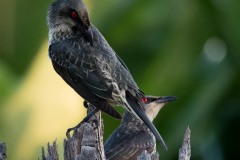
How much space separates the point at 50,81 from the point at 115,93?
249cm

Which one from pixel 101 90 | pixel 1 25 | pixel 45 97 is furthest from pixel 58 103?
pixel 101 90

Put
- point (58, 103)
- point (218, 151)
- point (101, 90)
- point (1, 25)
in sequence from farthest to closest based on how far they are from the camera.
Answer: point (218, 151) < point (1, 25) < point (58, 103) < point (101, 90)

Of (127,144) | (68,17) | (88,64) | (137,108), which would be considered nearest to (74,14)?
(68,17)

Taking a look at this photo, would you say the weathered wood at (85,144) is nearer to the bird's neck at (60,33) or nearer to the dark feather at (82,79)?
the dark feather at (82,79)

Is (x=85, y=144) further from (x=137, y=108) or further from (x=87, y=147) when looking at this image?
(x=137, y=108)

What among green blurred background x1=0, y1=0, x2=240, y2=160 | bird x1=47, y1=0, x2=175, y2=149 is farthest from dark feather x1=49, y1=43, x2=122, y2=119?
green blurred background x1=0, y1=0, x2=240, y2=160

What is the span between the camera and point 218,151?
14.5 metres

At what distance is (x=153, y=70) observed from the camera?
44.7 ft

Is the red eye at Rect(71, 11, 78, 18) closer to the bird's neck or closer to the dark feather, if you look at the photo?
the bird's neck

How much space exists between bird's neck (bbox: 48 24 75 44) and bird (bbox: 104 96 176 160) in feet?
3.55

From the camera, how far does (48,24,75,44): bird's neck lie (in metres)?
9.70

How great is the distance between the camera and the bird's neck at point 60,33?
31.8ft

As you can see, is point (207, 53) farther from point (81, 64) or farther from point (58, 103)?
point (81, 64)

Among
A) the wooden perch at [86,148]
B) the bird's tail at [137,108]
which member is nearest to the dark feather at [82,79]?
the bird's tail at [137,108]
